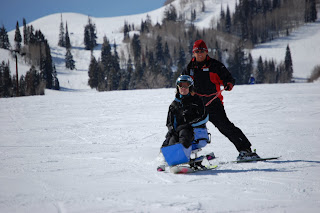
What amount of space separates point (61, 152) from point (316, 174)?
4602 millimetres

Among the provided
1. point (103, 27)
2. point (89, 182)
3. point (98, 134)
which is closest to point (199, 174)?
point (89, 182)

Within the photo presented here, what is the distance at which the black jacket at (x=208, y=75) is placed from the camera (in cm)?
500

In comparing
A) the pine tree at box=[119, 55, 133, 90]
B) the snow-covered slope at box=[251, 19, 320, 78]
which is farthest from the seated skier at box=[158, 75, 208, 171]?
the snow-covered slope at box=[251, 19, 320, 78]

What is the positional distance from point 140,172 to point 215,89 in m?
1.92

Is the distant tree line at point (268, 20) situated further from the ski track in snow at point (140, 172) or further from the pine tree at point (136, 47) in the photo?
the ski track in snow at point (140, 172)

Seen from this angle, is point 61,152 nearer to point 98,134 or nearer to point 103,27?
point 98,134

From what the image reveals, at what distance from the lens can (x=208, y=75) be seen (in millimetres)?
5078

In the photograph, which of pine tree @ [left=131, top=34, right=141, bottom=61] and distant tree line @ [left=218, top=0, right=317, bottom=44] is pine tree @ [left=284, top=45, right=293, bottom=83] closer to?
distant tree line @ [left=218, top=0, right=317, bottom=44]

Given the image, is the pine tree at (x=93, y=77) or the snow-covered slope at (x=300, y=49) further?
the snow-covered slope at (x=300, y=49)

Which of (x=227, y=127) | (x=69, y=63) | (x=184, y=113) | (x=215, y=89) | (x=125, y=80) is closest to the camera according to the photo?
(x=184, y=113)

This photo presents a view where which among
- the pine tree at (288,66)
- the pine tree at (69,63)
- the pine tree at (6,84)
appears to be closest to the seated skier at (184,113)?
the pine tree at (6,84)

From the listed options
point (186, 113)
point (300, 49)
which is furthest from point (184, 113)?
point (300, 49)

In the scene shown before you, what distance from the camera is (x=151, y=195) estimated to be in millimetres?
3336

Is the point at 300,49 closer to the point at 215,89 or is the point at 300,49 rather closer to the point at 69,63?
the point at 69,63
